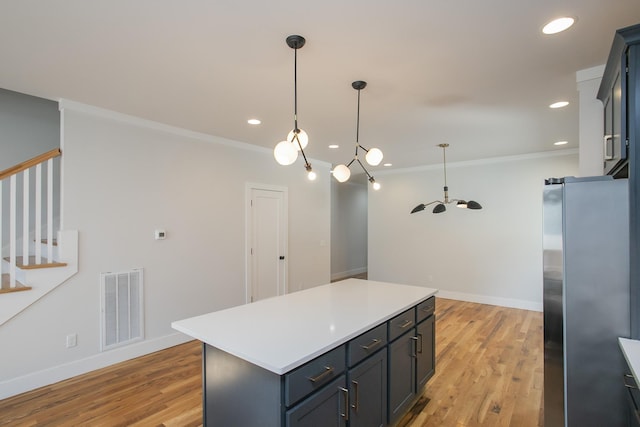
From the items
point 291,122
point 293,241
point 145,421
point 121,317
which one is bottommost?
point 145,421

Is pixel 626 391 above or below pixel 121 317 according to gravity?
above

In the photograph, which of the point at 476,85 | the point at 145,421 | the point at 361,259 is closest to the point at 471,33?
the point at 476,85

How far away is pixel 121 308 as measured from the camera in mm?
3352

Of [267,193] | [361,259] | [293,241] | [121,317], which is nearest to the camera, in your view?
[121,317]

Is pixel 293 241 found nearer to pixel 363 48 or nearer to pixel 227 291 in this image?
pixel 227 291

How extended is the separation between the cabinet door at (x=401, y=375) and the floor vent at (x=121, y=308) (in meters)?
2.81

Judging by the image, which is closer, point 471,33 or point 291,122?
point 471,33

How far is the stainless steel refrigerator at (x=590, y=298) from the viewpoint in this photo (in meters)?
1.55

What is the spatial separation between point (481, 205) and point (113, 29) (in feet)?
18.9

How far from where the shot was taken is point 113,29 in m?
1.86

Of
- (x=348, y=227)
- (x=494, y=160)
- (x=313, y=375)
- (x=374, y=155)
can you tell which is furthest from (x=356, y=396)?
(x=348, y=227)

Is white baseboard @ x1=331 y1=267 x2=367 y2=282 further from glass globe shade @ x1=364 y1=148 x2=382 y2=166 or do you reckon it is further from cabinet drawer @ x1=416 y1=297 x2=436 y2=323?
glass globe shade @ x1=364 y1=148 x2=382 y2=166

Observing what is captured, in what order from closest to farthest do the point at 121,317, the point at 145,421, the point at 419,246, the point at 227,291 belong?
the point at 145,421 → the point at 121,317 → the point at 227,291 → the point at 419,246

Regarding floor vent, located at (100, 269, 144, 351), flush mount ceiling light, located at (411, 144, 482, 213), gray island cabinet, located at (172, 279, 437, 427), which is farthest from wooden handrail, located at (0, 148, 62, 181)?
flush mount ceiling light, located at (411, 144, 482, 213)
